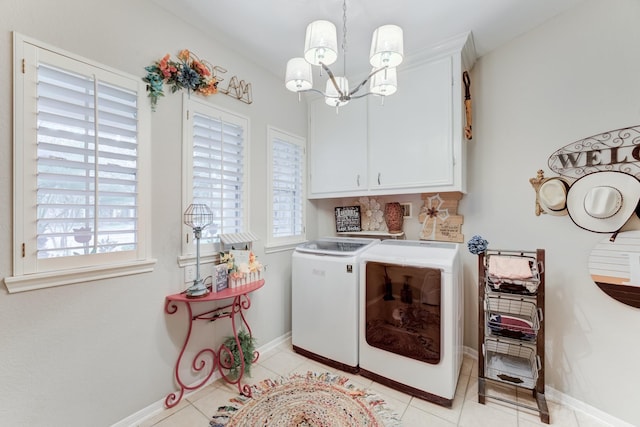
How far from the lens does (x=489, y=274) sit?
68.4 inches

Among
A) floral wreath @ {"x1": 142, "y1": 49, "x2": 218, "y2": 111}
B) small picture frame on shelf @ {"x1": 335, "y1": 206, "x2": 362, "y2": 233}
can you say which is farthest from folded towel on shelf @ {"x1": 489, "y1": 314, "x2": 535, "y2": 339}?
floral wreath @ {"x1": 142, "y1": 49, "x2": 218, "y2": 111}

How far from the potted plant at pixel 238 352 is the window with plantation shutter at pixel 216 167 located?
0.78 m

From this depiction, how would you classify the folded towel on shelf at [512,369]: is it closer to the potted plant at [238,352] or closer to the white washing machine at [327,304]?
the white washing machine at [327,304]

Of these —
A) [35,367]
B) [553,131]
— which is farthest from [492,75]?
[35,367]

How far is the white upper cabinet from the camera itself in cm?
198

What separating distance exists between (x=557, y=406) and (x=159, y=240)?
2.95m

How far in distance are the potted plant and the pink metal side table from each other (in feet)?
0.10

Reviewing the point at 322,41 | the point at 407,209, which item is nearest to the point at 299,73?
the point at 322,41

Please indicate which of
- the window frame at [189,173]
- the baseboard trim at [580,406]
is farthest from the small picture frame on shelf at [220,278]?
the baseboard trim at [580,406]

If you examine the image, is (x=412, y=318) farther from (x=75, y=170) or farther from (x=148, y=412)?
(x=75, y=170)

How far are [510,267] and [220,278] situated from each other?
2.03 meters

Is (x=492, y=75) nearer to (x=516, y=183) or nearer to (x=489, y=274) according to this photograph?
(x=516, y=183)

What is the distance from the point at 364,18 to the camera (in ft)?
5.78

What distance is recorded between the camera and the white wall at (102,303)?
1188 millimetres
